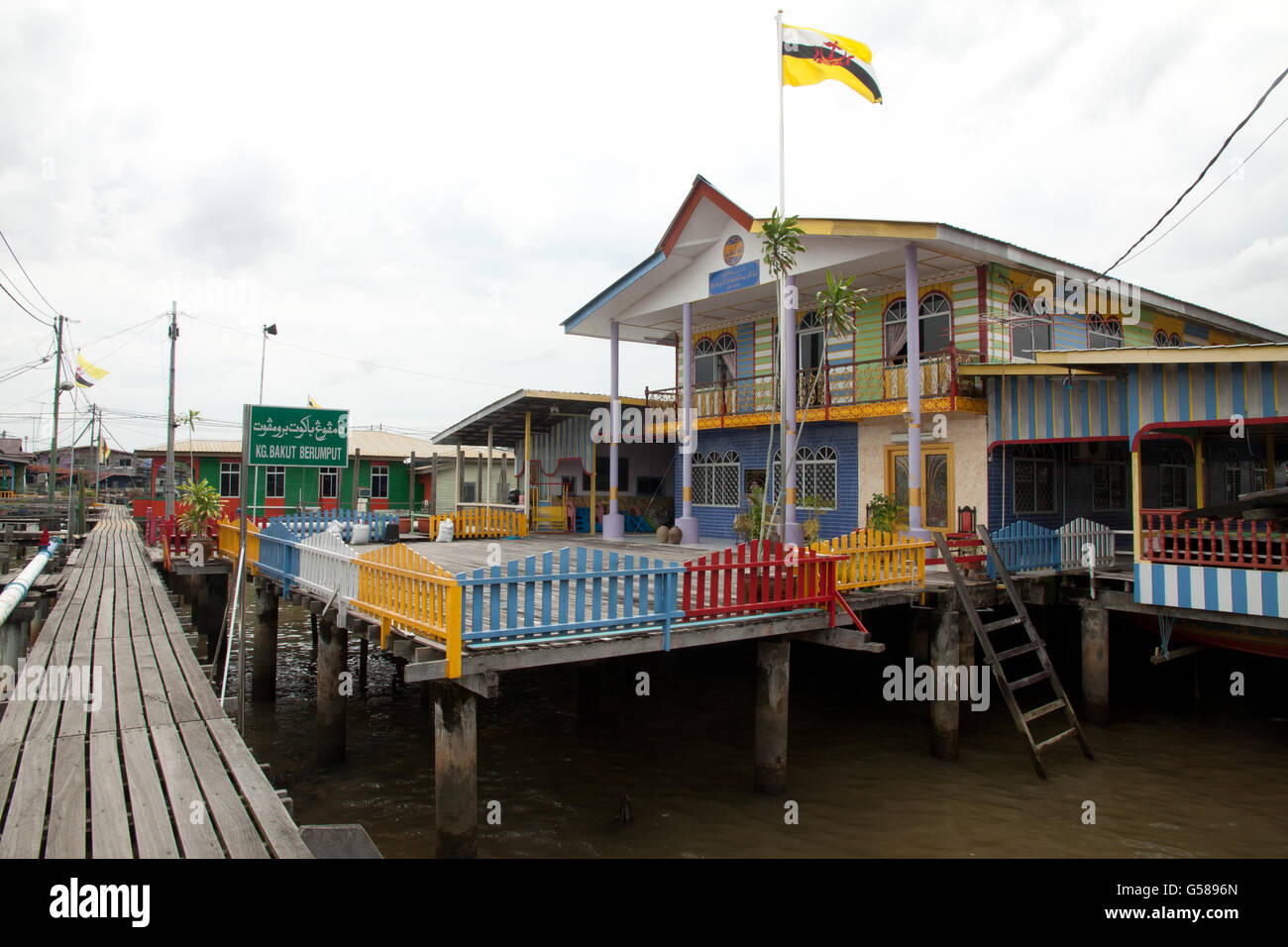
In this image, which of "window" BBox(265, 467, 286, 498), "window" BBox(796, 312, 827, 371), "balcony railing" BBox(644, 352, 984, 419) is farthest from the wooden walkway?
"window" BBox(265, 467, 286, 498)

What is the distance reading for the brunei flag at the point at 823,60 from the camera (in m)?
15.4

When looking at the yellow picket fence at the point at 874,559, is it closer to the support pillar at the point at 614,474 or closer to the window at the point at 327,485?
the support pillar at the point at 614,474

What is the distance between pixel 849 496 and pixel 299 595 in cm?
1284

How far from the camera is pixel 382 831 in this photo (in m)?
9.34

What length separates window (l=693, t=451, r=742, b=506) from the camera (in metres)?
22.8

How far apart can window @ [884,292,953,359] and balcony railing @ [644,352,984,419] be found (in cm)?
41

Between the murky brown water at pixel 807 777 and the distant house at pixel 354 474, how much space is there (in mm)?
21280

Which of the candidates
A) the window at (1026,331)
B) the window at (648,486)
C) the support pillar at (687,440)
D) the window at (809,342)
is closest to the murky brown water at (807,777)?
the support pillar at (687,440)

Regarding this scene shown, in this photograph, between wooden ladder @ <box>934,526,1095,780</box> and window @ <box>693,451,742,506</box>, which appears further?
window @ <box>693,451,742,506</box>

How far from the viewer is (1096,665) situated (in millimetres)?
12914

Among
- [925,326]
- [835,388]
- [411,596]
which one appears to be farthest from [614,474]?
[411,596]

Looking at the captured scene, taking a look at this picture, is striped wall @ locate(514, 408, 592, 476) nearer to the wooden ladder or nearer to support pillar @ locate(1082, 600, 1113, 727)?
the wooden ladder
